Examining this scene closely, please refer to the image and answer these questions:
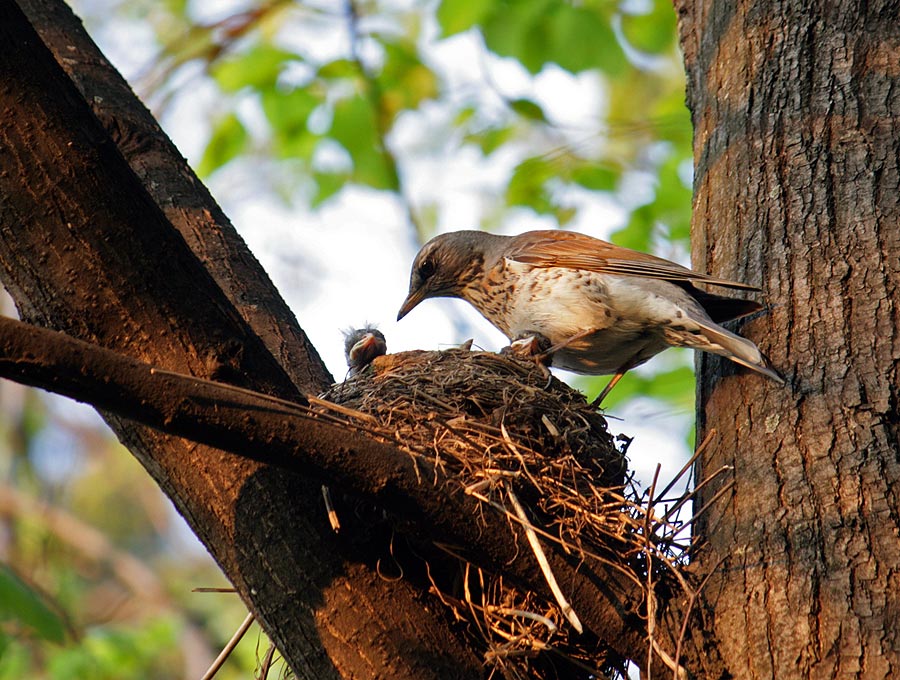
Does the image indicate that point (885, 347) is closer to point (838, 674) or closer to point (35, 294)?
point (838, 674)

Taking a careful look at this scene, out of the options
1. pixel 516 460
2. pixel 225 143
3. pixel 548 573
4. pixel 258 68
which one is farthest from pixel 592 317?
pixel 225 143

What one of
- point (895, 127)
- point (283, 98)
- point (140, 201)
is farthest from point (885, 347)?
point (283, 98)

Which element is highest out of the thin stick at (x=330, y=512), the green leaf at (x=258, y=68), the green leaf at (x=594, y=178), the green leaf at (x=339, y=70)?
the green leaf at (x=594, y=178)

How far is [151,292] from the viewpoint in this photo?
2.67 m

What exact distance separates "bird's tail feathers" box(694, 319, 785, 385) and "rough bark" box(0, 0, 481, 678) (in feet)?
4.10

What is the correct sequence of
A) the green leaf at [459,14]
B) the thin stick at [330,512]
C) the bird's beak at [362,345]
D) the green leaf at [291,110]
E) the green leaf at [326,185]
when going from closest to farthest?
the thin stick at [330,512] < the bird's beak at [362,345] < the green leaf at [459,14] < the green leaf at [291,110] < the green leaf at [326,185]

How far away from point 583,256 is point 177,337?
2.99 metres

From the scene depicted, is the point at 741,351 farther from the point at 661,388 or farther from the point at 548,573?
the point at 661,388

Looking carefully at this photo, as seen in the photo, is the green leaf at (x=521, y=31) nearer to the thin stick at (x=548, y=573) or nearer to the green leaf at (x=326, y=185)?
the green leaf at (x=326, y=185)

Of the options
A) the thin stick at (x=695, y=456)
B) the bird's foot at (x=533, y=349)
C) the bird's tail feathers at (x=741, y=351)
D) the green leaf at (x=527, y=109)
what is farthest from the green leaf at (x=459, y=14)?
the thin stick at (x=695, y=456)

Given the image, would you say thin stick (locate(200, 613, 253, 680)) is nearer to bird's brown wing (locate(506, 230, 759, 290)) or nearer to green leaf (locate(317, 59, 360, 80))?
bird's brown wing (locate(506, 230, 759, 290))

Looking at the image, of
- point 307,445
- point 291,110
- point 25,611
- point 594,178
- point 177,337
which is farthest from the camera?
point 594,178

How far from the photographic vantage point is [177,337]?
270cm

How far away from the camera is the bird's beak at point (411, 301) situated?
20.7 ft
